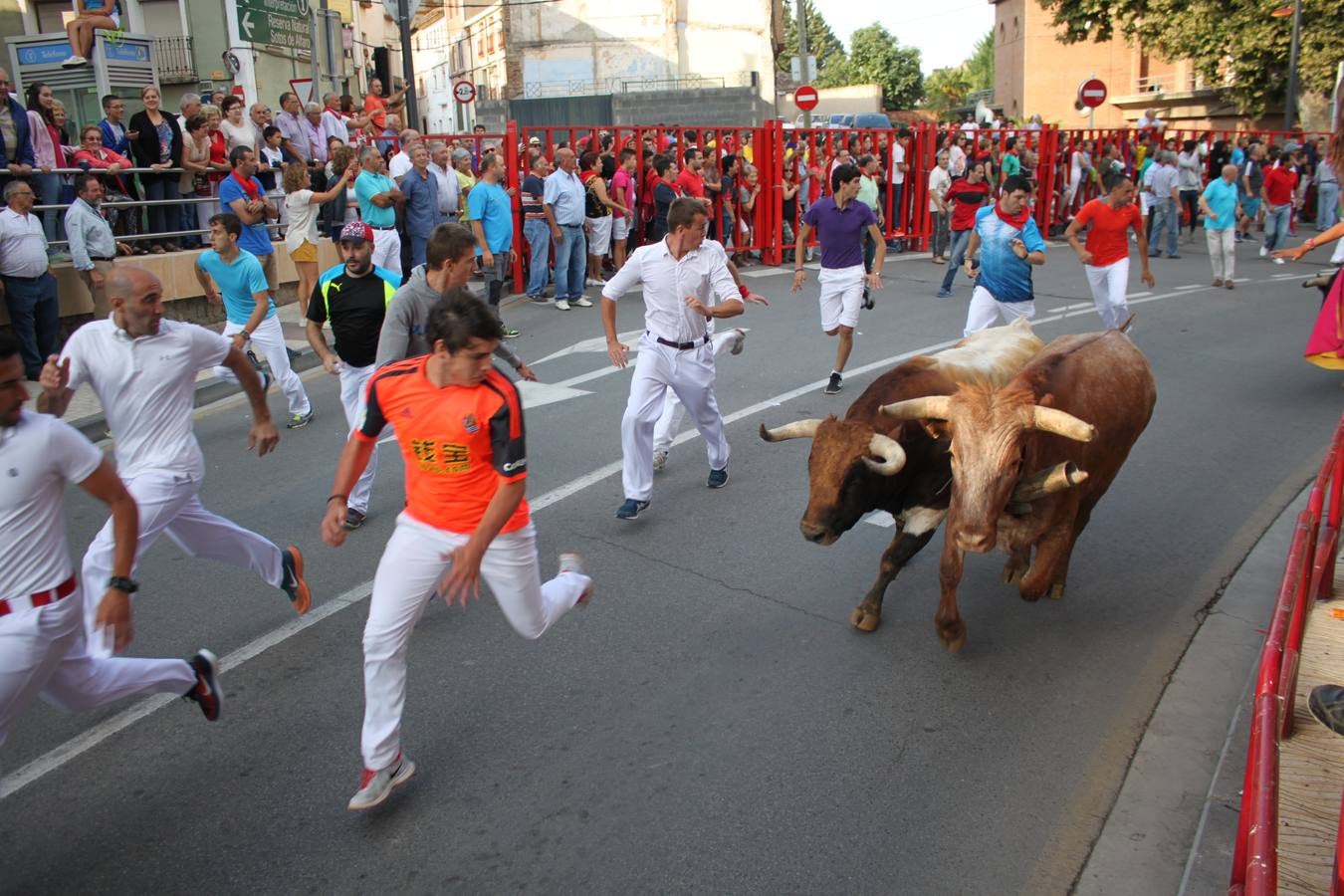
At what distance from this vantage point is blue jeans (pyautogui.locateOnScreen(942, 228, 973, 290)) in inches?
641

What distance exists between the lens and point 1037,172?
2453 cm

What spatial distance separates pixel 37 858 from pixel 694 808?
2.29m

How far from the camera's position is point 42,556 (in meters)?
3.63

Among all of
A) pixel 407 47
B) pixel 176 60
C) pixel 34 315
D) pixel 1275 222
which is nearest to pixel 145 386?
pixel 34 315

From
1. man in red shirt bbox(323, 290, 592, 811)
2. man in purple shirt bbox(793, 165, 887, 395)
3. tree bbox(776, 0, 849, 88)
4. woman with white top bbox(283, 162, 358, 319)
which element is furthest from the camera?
tree bbox(776, 0, 849, 88)

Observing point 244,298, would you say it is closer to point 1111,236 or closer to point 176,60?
point 1111,236

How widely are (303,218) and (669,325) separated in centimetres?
834

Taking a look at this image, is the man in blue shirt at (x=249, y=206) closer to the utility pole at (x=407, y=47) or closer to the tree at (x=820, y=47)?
the utility pole at (x=407, y=47)

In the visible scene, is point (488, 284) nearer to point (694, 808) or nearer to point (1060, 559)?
point (1060, 559)

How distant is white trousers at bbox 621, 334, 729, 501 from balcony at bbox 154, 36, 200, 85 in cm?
2740

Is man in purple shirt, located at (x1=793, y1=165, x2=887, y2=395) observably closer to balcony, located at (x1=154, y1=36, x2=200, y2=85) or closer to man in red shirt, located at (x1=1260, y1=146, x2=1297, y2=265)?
man in red shirt, located at (x1=1260, y1=146, x2=1297, y2=265)

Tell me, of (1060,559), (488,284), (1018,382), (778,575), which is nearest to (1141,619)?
(1060,559)

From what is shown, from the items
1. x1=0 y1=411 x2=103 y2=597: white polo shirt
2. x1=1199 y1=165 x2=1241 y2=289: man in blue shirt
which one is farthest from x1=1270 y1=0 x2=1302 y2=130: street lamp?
x1=0 y1=411 x2=103 y2=597: white polo shirt

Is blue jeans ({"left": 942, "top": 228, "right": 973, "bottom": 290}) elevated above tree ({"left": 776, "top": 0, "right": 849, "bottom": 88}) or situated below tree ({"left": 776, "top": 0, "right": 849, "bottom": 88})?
below
